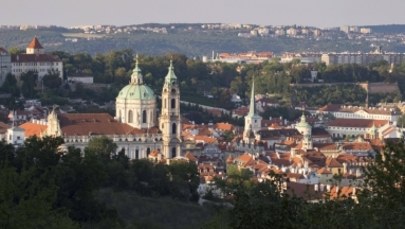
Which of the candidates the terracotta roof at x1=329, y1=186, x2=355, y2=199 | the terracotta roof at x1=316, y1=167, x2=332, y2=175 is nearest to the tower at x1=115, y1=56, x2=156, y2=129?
the terracotta roof at x1=316, y1=167, x2=332, y2=175

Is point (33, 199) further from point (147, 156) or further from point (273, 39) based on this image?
point (273, 39)

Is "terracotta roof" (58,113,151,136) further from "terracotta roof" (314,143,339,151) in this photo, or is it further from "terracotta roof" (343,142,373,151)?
"terracotta roof" (343,142,373,151)

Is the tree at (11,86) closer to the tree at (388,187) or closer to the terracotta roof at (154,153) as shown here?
the terracotta roof at (154,153)

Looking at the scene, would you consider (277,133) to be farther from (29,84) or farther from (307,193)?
(307,193)

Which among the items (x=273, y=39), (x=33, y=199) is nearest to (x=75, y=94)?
(x=33, y=199)

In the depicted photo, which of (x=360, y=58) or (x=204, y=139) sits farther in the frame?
(x=360, y=58)

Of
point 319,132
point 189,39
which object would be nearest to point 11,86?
point 319,132
